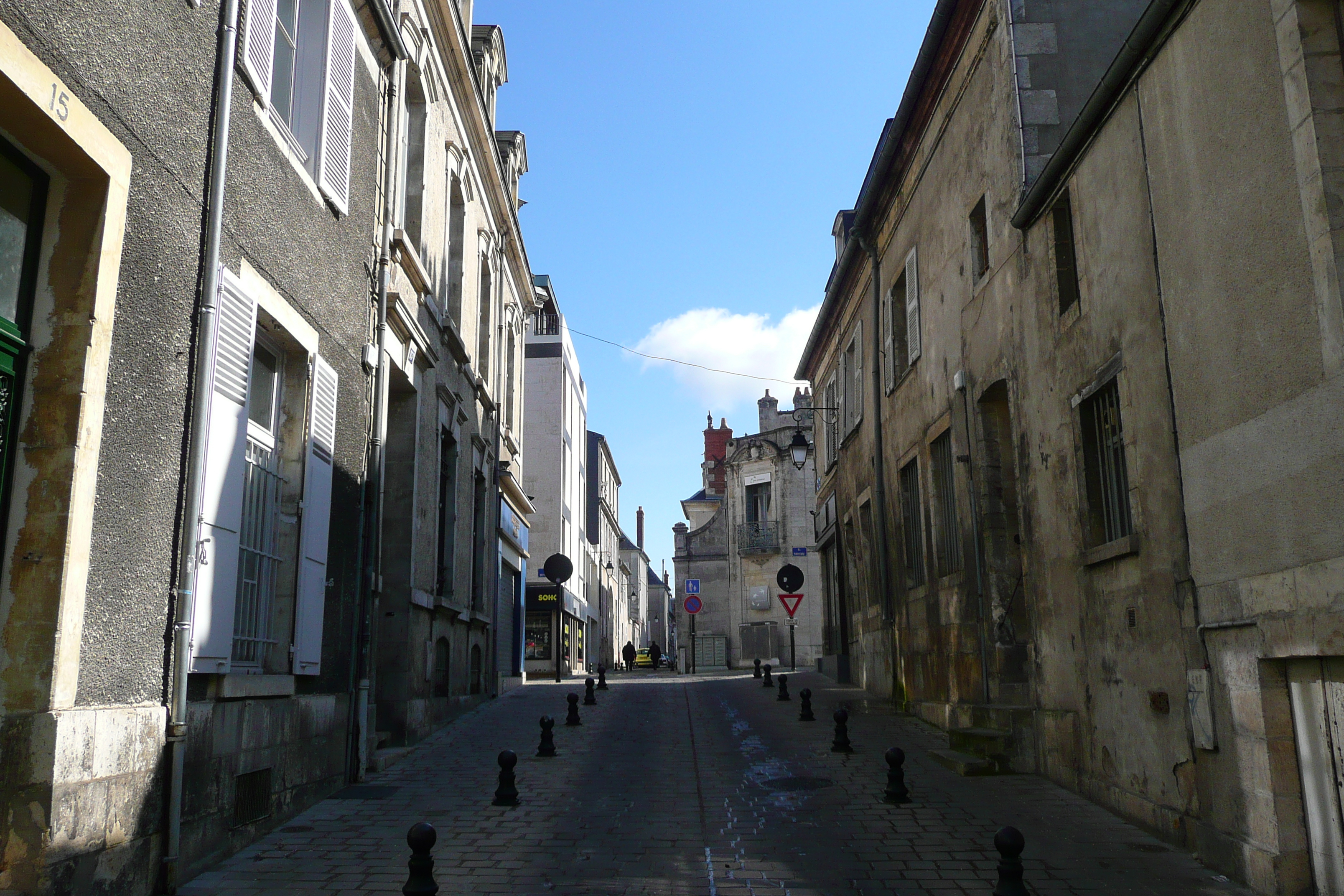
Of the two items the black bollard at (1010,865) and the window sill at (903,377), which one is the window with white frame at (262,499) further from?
the window sill at (903,377)

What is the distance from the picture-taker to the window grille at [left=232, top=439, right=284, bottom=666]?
724cm

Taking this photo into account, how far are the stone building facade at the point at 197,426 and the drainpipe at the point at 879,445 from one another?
7.69 metres

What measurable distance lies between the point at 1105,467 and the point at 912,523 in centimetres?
736

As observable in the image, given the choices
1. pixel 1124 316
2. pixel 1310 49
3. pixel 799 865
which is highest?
pixel 1310 49

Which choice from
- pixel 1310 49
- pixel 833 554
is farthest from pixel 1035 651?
pixel 833 554

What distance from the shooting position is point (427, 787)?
9.31 meters

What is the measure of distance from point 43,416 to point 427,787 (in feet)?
18.0

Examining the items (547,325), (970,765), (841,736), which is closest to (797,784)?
(970,765)

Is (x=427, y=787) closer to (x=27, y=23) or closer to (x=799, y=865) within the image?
(x=799, y=865)

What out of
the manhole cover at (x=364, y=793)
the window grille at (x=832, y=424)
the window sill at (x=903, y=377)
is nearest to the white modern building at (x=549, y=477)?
the window grille at (x=832, y=424)

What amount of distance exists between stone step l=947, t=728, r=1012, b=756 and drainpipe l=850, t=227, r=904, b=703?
19.1 feet

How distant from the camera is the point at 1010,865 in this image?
4945 millimetres

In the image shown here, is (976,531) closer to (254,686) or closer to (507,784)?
(507,784)

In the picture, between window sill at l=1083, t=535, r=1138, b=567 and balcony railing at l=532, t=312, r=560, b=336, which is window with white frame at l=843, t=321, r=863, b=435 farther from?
balcony railing at l=532, t=312, r=560, b=336
